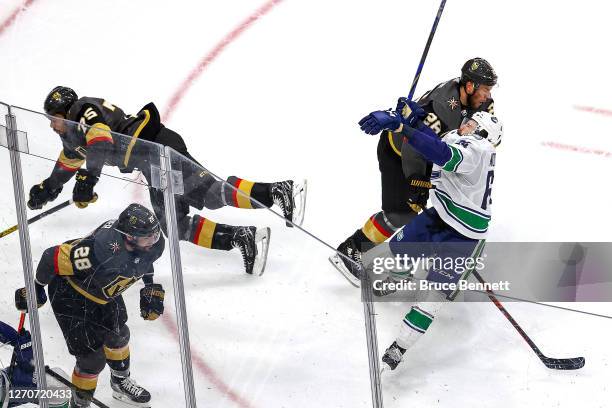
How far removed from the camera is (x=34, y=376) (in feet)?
11.2

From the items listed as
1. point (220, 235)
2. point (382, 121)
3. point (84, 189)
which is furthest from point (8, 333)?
point (382, 121)

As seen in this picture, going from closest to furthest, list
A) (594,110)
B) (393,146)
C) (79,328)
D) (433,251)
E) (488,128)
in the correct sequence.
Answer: (79,328) < (488,128) < (433,251) < (393,146) < (594,110)

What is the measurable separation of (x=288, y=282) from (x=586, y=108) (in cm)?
282

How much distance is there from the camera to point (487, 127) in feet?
13.0

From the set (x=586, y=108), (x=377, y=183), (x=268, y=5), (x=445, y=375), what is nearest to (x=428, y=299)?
(x=445, y=375)

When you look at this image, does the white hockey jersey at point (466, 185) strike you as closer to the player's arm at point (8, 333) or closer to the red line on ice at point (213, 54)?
the player's arm at point (8, 333)

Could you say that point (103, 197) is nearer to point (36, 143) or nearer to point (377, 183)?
point (36, 143)

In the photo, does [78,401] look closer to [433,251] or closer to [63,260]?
[63,260]

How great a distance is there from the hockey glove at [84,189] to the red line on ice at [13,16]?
3065mm

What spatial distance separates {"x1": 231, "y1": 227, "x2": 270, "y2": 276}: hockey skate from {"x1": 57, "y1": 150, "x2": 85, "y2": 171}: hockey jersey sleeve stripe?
1.84 feet

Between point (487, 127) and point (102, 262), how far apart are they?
1553mm

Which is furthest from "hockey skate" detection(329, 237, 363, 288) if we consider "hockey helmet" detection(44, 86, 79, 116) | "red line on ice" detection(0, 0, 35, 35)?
"red line on ice" detection(0, 0, 35, 35)

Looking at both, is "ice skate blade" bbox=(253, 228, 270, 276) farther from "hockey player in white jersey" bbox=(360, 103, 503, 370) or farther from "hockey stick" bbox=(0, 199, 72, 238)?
"hockey player in white jersey" bbox=(360, 103, 503, 370)

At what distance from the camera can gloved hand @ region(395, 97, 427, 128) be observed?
4.10m
